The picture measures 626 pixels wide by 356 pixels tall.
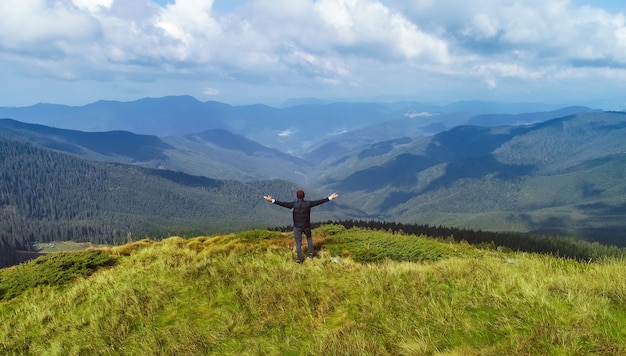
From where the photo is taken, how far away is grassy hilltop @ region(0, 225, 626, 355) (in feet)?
25.9

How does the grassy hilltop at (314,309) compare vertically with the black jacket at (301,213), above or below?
below

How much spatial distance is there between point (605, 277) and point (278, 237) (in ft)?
54.8

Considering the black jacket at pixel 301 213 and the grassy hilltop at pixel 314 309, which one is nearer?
the grassy hilltop at pixel 314 309

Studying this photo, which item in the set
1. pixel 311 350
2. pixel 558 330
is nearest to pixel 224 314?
pixel 311 350

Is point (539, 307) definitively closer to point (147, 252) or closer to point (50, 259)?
point (147, 252)

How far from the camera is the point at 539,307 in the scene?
29.3ft

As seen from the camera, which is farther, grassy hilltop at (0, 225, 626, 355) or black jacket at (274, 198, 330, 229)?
black jacket at (274, 198, 330, 229)

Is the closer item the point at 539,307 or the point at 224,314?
the point at 539,307

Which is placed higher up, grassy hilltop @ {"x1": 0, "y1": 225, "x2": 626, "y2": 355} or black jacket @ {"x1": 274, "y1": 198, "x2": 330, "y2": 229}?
black jacket @ {"x1": 274, "y1": 198, "x2": 330, "y2": 229}

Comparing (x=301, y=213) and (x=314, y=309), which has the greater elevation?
(x=301, y=213)

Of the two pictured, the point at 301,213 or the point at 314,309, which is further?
the point at 301,213

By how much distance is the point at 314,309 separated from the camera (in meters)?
10.4

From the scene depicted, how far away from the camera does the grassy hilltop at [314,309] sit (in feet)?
25.9

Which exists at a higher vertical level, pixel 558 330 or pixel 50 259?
pixel 558 330
